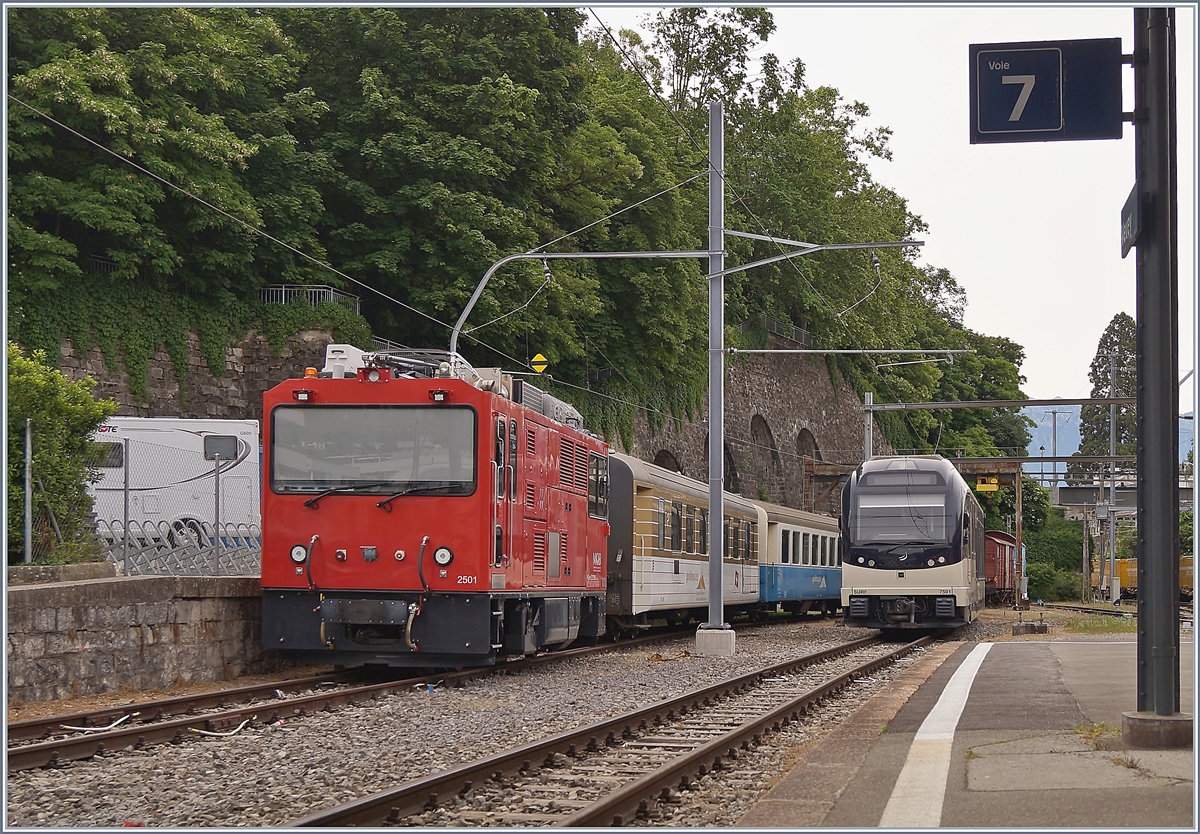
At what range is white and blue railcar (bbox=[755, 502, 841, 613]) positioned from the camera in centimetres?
3381

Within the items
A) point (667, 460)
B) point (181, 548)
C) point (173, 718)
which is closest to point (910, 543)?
point (181, 548)

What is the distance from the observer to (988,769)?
28.4 ft

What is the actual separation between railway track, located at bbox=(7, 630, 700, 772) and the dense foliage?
40.6 feet

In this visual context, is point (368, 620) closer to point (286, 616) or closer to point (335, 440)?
point (286, 616)

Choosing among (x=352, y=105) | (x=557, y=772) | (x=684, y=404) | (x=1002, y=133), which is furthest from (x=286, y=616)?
(x=684, y=404)

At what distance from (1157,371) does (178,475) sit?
15250 millimetres

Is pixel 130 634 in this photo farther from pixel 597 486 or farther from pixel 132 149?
pixel 132 149

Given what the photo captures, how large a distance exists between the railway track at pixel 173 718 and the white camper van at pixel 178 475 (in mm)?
4448

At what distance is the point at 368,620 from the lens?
1441 centimetres

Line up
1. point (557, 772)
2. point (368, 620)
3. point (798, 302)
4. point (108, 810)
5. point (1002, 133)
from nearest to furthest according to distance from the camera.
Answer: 1. point (108, 810)
2. point (557, 772)
3. point (1002, 133)
4. point (368, 620)
5. point (798, 302)

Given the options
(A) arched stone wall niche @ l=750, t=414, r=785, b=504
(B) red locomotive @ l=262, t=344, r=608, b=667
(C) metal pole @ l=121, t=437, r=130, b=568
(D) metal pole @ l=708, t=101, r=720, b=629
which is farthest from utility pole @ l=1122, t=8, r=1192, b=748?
(A) arched stone wall niche @ l=750, t=414, r=785, b=504

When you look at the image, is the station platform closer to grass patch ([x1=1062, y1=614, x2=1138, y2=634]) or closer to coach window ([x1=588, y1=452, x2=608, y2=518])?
coach window ([x1=588, y1=452, x2=608, y2=518])

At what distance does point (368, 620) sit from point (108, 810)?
21.7 ft

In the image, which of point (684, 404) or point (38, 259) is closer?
point (38, 259)
